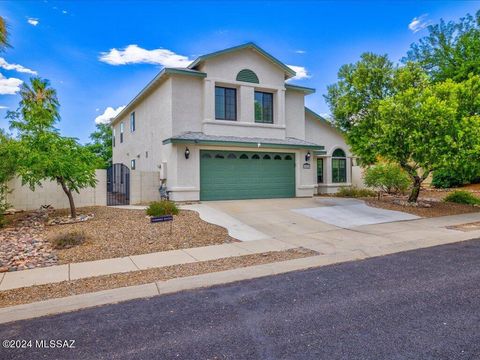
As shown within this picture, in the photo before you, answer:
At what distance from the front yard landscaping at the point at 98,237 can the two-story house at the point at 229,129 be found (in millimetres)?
4196

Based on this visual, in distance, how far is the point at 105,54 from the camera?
23.9 metres

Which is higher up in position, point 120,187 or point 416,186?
point 416,186

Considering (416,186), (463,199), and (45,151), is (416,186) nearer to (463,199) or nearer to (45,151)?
(463,199)

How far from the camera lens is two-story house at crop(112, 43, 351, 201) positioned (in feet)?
53.2

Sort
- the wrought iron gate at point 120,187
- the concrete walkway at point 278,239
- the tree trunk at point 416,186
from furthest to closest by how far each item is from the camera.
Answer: the wrought iron gate at point 120,187 < the tree trunk at point 416,186 < the concrete walkway at point 278,239

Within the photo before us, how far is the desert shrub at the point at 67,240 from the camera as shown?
27.6ft

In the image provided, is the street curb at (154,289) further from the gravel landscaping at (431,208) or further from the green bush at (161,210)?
the gravel landscaping at (431,208)

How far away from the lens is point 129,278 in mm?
6219

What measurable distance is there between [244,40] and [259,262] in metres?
14.2

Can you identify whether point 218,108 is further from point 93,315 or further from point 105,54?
point 93,315

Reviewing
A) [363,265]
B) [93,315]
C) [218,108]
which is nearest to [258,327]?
[93,315]

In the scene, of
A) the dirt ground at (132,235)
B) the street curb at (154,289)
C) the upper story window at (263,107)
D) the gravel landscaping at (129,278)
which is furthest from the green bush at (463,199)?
the dirt ground at (132,235)

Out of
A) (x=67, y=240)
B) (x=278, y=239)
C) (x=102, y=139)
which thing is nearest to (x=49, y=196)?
(x=67, y=240)

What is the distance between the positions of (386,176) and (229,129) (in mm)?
10144
